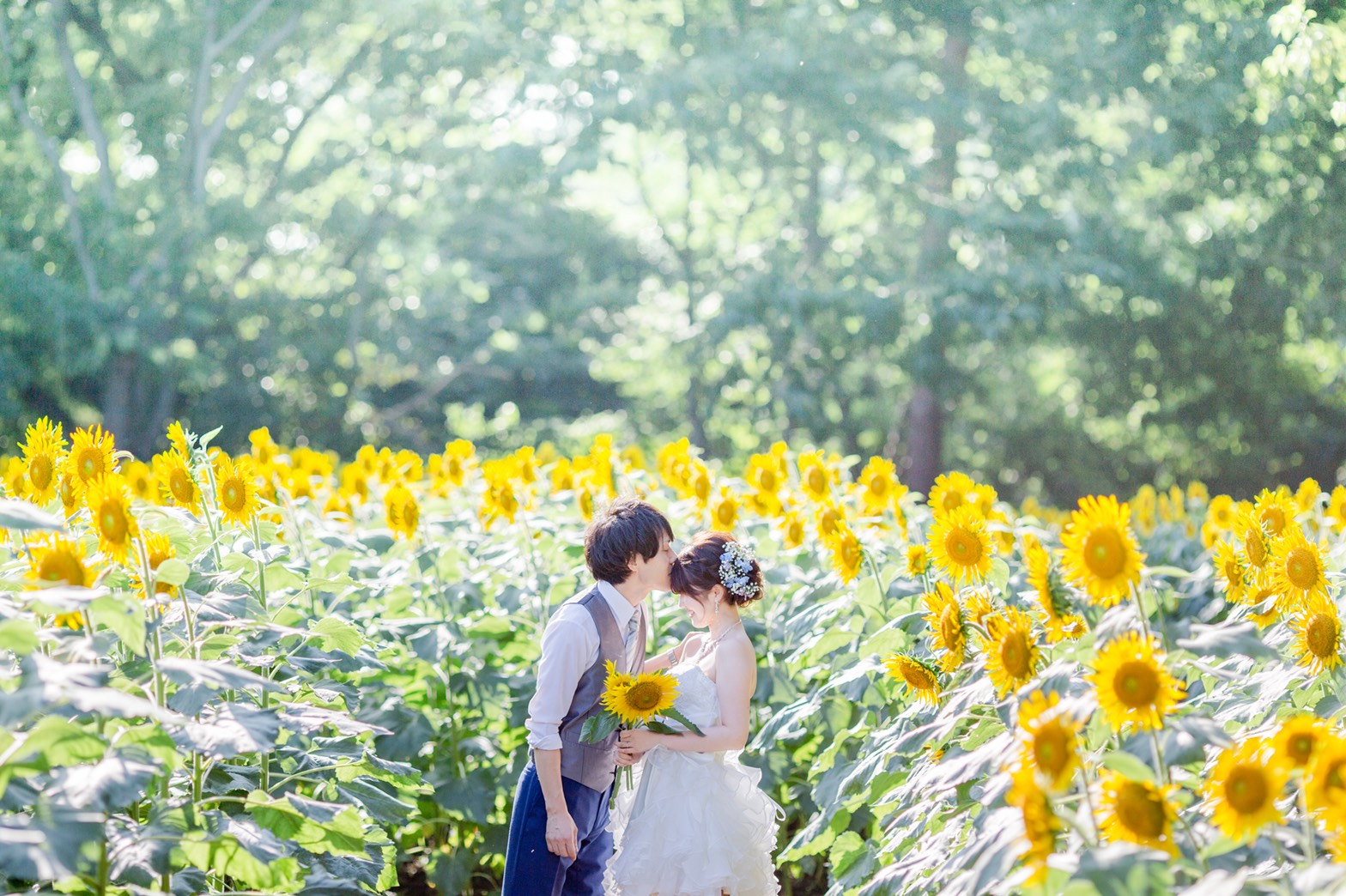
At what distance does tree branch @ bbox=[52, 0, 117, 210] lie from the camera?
54.1 feet

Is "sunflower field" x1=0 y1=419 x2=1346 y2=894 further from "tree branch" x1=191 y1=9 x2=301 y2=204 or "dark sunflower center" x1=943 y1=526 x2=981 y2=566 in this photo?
"tree branch" x1=191 y1=9 x2=301 y2=204

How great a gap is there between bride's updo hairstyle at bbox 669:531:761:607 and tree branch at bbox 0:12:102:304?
13.9m

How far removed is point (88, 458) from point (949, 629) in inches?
71.9

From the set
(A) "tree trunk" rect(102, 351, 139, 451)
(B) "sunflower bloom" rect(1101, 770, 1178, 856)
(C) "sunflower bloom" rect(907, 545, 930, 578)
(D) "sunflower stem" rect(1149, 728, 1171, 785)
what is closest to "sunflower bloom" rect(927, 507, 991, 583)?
(C) "sunflower bloom" rect(907, 545, 930, 578)

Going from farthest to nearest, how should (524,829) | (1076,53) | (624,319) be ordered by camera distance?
1. (624,319)
2. (1076,53)
3. (524,829)

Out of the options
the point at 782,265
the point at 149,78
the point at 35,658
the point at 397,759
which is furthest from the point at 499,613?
the point at 149,78

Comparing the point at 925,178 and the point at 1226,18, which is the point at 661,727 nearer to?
the point at 1226,18

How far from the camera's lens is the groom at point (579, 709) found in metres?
2.96

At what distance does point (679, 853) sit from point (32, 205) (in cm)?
1596

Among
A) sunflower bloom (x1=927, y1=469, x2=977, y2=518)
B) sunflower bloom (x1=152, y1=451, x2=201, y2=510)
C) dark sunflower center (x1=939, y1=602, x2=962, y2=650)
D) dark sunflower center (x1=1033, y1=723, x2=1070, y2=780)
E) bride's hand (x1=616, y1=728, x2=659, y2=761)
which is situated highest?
sunflower bloom (x1=152, y1=451, x2=201, y2=510)

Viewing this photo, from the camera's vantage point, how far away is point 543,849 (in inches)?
120

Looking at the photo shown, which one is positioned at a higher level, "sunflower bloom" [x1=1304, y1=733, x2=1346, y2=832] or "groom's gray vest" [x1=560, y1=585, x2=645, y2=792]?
"sunflower bloom" [x1=1304, y1=733, x2=1346, y2=832]

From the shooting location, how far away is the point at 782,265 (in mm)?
15453

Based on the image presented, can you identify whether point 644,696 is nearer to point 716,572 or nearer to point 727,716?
point 727,716
